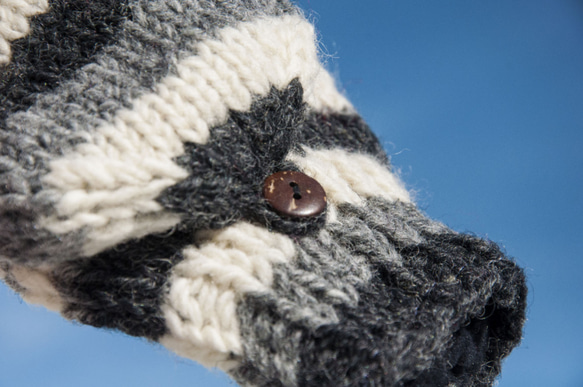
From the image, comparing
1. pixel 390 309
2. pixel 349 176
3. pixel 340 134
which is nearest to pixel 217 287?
pixel 390 309

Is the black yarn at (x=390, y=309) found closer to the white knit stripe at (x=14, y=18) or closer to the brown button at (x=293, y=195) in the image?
the brown button at (x=293, y=195)

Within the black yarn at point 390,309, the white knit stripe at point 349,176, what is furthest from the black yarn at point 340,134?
the black yarn at point 390,309

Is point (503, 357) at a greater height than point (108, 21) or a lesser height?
lesser

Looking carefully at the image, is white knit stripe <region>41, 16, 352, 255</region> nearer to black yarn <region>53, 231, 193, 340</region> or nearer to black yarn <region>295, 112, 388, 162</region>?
black yarn <region>53, 231, 193, 340</region>

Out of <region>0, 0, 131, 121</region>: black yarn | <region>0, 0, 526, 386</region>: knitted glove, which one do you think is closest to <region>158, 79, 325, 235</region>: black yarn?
<region>0, 0, 526, 386</region>: knitted glove

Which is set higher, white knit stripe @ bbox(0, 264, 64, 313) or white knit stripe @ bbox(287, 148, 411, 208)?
white knit stripe @ bbox(287, 148, 411, 208)

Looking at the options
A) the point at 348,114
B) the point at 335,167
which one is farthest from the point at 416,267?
the point at 348,114

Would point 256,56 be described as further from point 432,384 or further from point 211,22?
point 432,384
